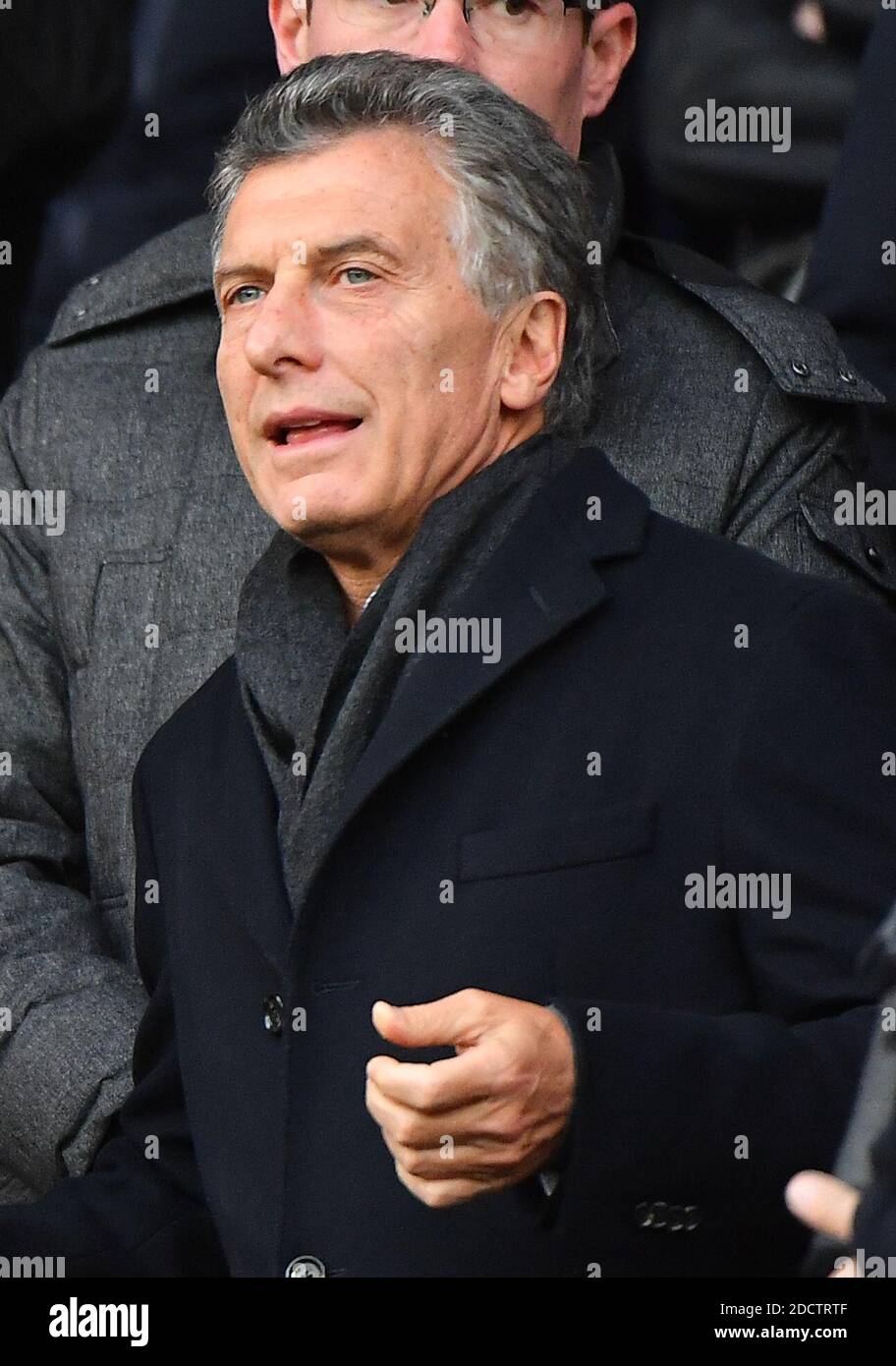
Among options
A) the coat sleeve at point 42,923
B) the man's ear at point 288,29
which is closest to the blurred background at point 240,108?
the man's ear at point 288,29

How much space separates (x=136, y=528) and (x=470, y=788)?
950 mm

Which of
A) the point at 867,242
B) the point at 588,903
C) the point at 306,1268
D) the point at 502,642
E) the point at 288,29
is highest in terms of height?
the point at 288,29

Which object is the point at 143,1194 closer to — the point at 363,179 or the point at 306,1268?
the point at 306,1268

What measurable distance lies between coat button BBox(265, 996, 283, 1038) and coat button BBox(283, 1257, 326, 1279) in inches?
8.0

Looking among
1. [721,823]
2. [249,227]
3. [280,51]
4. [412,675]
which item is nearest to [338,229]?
[249,227]

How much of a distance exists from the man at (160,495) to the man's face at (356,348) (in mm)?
522

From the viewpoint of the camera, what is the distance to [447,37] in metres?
3.12

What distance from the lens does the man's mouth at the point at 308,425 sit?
2.55 m

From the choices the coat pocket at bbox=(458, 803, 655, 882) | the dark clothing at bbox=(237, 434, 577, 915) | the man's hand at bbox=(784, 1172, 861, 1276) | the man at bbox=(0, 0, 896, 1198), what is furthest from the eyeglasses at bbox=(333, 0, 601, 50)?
the man's hand at bbox=(784, 1172, 861, 1276)

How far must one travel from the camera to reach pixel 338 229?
257 centimetres

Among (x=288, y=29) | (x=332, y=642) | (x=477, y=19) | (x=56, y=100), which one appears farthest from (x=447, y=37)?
(x=56, y=100)

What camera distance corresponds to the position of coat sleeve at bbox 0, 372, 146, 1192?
300cm

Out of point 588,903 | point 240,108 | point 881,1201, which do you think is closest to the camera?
point 881,1201

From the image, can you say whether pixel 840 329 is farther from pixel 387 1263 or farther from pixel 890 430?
pixel 387 1263
